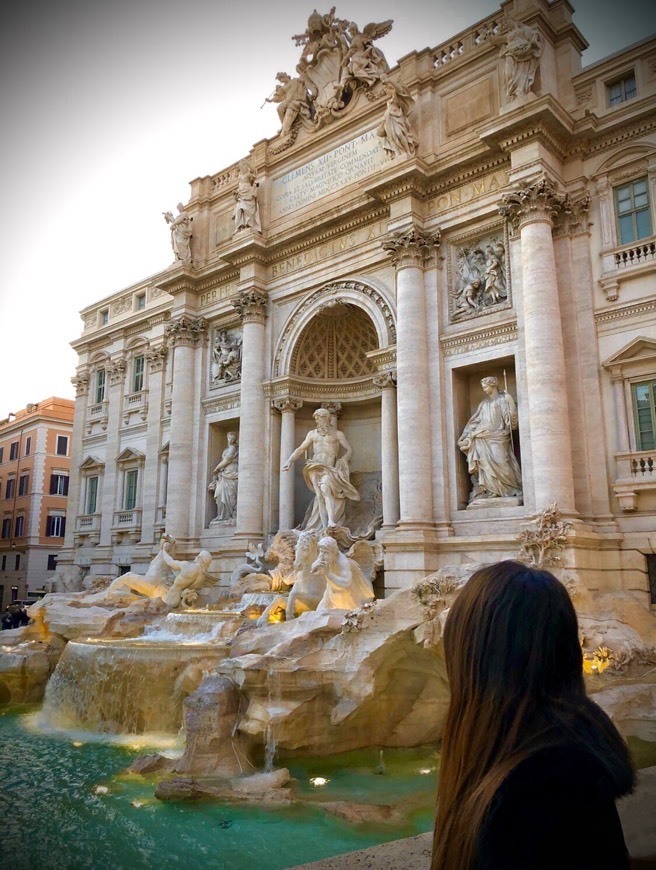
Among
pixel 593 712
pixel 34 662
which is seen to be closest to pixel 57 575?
pixel 34 662

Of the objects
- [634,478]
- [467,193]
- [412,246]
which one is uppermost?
[467,193]

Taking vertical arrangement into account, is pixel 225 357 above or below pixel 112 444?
above

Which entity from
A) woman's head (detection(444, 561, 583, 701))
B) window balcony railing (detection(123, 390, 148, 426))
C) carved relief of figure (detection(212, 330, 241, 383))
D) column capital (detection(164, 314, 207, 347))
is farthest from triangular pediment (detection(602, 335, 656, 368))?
window balcony railing (detection(123, 390, 148, 426))

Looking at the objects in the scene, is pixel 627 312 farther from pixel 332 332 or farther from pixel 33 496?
pixel 33 496

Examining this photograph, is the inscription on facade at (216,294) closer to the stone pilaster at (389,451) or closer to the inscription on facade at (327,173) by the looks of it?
the inscription on facade at (327,173)

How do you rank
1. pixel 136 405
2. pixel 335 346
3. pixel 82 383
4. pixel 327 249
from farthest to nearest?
pixel 82 383 → pixel 136 405 → pixel 335 346 → pixel 327 249

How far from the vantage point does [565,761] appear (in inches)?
60.9

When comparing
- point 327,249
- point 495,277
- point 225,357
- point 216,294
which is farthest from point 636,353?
point 216,294

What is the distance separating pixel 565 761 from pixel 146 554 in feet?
78.4

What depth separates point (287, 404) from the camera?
20.2 metres

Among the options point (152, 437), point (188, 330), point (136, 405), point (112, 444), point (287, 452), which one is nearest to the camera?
point (287, 452)

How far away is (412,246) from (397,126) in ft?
10.8

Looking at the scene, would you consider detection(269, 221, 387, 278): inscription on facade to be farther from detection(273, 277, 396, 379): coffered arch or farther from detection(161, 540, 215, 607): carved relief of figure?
detection(161, 540, 215, 607): carved relief of figure

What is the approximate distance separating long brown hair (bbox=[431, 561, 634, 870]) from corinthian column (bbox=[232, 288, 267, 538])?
59.8 feet
